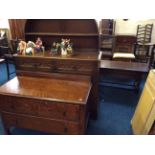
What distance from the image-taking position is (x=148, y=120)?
1.60m

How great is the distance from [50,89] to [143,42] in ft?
12.4

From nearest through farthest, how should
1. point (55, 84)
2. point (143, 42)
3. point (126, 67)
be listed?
1. point (55, 84)
2. point (126, 67)
3. point (143, 42)

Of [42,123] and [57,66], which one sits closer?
[42,123]

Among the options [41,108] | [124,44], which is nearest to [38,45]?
[41,108]

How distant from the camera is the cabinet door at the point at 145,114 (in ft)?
5.17

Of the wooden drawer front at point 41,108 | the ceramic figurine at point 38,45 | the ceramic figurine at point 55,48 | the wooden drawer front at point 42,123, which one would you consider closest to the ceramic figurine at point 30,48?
the ceramic figurine at point 38,45

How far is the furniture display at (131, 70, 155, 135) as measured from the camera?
61.1 inches

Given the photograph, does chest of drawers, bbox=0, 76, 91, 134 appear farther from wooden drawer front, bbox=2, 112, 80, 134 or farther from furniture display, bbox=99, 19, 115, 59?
furniture display, bbox=99, 19, 115, 59

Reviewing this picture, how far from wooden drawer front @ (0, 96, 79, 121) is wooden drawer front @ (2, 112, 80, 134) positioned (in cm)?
6

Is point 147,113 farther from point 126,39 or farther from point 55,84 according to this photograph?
point 126,39

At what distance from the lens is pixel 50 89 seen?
163 centimetres

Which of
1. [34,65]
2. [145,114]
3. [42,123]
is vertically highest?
[34,65]
